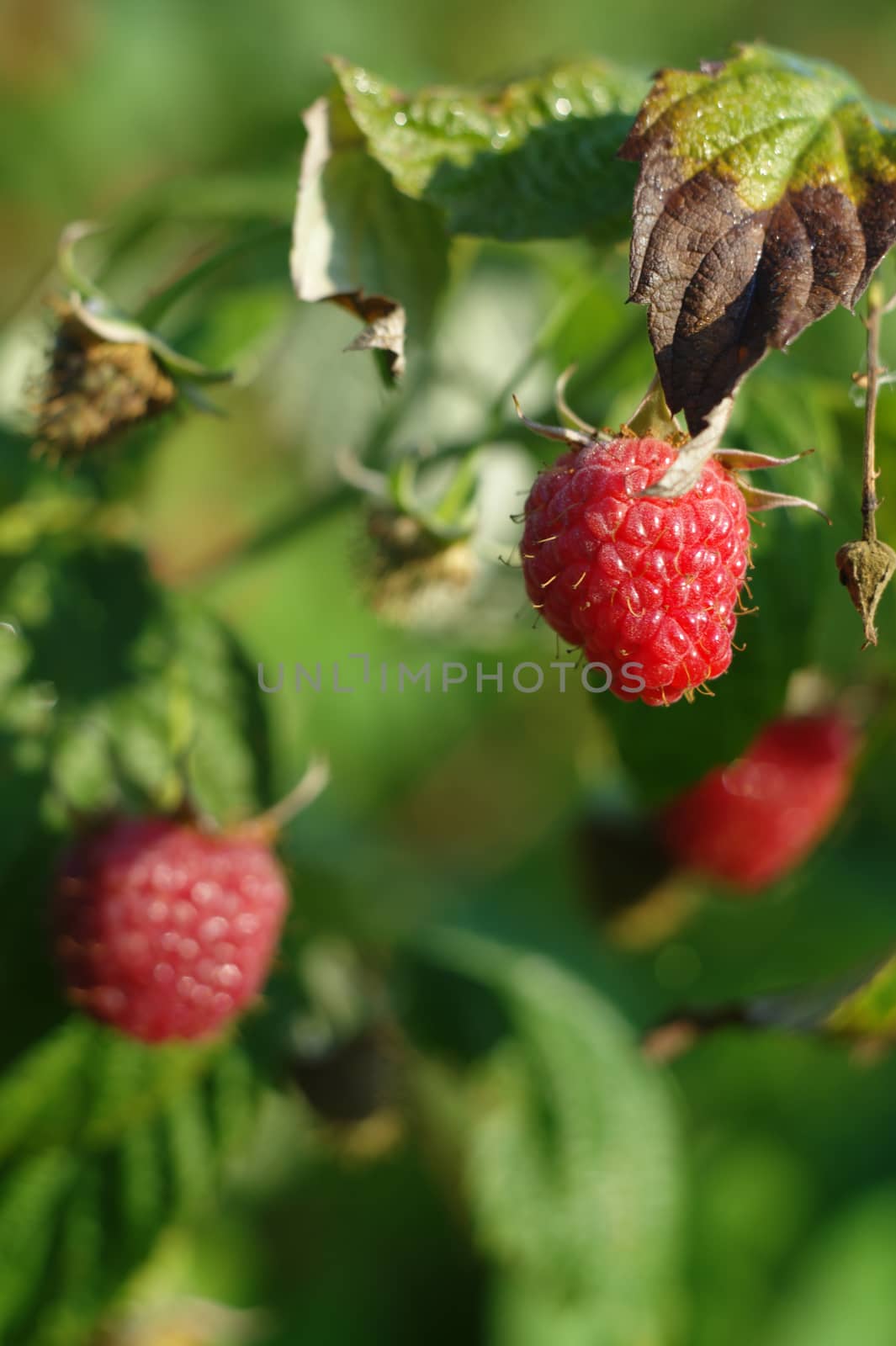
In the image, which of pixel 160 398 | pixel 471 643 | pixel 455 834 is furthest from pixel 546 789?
pixel 160 398

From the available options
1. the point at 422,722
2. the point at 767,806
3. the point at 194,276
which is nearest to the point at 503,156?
the point at 194,276

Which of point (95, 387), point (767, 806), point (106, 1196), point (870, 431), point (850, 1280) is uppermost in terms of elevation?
point (870, 431)

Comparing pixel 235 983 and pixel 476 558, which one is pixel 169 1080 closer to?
pixel 235 983

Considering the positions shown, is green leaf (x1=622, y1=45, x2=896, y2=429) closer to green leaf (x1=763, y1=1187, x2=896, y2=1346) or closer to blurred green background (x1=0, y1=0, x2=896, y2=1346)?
blurred green background (x1=0, y1=0, x2=896, y2=1346)

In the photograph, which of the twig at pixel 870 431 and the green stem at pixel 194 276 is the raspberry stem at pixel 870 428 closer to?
the twig at pixel 870 431

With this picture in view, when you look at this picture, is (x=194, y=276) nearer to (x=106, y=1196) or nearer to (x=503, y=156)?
(x=503, y=156)

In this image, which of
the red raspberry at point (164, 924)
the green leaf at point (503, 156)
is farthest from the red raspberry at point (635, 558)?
the red raspberry at point (164, 924)
